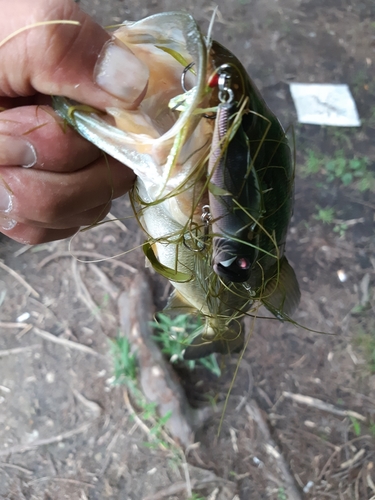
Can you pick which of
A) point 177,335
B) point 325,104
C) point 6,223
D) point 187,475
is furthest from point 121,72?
point 325,104

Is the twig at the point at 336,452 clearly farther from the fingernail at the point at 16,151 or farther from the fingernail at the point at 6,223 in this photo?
the fingernail at the point at 16,151

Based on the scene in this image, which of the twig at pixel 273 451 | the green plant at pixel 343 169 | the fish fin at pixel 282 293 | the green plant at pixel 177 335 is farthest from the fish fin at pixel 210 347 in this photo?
the green plant at pixel 343 169

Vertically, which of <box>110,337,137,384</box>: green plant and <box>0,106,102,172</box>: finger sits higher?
<box>0,106,102,172</box>: finger

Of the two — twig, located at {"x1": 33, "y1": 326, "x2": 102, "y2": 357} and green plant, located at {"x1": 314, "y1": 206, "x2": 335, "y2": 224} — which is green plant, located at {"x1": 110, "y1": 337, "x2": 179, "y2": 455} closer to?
twig, located at {"x1": 33, "y1": 326, "x2": 102, "y2": 357}

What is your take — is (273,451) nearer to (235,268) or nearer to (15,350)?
(15,350)

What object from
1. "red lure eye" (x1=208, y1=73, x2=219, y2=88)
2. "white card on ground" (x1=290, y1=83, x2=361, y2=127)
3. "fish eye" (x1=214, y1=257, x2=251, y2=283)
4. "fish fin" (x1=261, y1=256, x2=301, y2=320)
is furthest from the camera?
"white card on ground" (x1=290, y1=83, x2=361, y2=127)

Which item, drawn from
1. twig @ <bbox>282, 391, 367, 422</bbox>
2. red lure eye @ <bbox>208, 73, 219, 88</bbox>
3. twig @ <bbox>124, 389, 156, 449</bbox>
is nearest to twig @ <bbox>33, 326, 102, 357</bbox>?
twig @ <bbox>124, 389, 156, 449</bbox>
